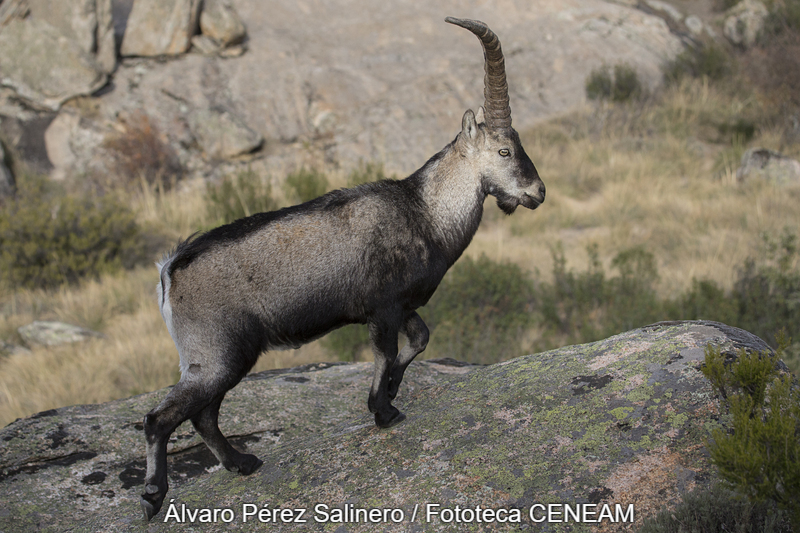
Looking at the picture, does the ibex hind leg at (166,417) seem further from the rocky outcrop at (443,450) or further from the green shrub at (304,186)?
the green shrub at (304,186)

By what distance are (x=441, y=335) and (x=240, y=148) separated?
8.59 meters

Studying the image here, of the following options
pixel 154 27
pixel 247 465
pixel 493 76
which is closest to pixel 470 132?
pixel 493 76

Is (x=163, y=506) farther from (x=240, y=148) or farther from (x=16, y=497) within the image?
(x=240, y=148)

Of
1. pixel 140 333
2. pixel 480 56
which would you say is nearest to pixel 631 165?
pixel 480 56

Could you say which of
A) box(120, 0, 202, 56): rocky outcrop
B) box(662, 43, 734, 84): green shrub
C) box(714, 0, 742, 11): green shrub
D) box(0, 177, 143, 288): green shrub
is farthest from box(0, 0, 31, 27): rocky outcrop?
box(714, 0, 742, 11): green shrub

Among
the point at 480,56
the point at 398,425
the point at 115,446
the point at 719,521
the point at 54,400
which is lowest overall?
the point at 54,400

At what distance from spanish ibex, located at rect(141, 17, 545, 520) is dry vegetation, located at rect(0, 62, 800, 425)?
399cm

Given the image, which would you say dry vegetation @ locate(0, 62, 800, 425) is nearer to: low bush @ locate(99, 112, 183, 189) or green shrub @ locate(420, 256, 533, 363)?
low bush @ locate(99, 112, 183, 189)

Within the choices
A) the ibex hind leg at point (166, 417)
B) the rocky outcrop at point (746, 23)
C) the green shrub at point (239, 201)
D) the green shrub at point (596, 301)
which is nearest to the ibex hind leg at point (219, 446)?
the ibex hind leg at point (166, 417)

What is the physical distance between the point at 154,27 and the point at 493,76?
1471 centimetres

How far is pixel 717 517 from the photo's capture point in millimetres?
2662

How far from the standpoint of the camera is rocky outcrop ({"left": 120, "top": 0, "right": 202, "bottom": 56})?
52.5 ft

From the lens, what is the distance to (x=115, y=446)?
15.0 feet

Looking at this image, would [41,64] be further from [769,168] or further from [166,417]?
[769,168]
